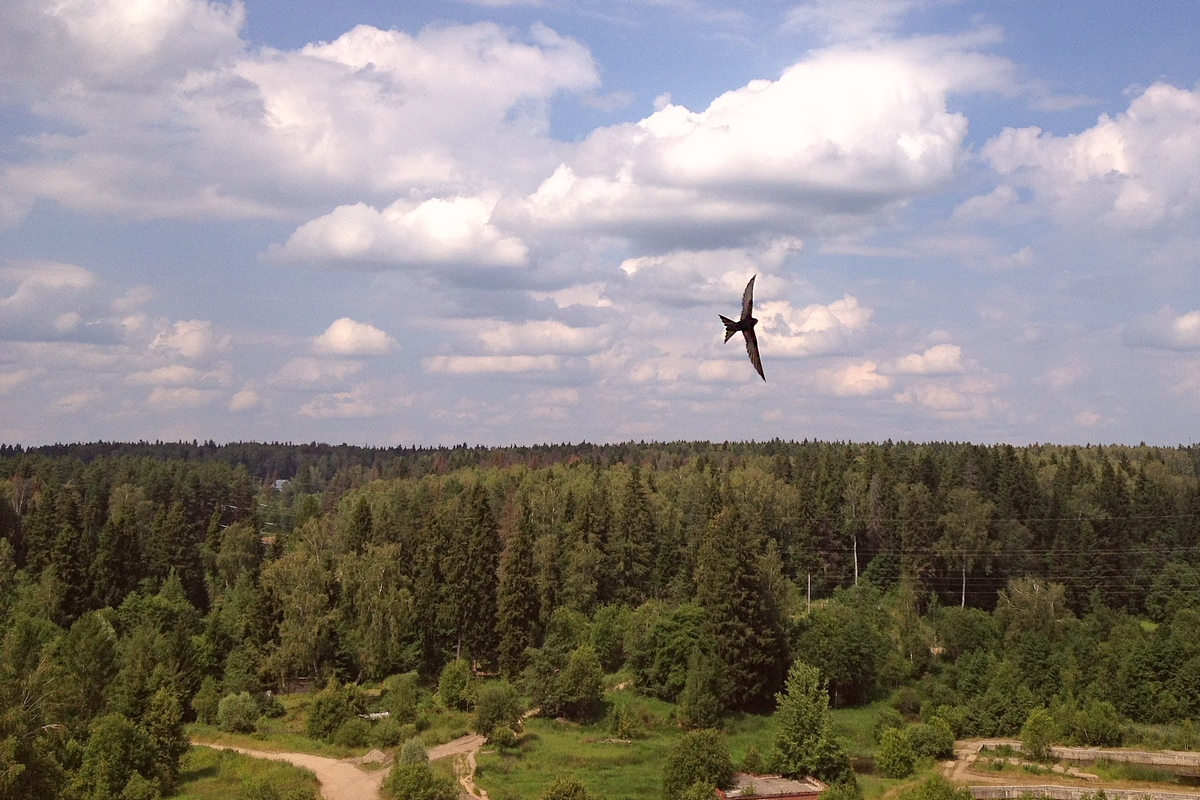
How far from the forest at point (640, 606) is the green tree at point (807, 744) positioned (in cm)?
307

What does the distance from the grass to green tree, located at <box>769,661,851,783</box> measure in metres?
24.5

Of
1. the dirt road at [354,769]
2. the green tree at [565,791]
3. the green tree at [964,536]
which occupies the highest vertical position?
the green tree at [964,536]

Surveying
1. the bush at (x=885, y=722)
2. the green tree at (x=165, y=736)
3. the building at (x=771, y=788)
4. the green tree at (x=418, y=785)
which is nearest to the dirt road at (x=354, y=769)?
the green tree at (x=418, y=785)

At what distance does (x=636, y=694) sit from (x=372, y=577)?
2181 cm

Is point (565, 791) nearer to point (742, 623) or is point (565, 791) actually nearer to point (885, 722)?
point (742, 623)

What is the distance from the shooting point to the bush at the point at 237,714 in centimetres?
6594

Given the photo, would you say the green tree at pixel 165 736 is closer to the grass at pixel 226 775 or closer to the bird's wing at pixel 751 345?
Answer: the grass at pixel 226 775

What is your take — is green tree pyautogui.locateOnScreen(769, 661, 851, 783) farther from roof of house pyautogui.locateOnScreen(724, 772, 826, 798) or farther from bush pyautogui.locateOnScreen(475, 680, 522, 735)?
bush pyautogui.locateOnScreen(475, 680, 522, 735)

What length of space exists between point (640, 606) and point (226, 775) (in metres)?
41.2

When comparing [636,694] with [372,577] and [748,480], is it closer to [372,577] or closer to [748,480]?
[372,577]

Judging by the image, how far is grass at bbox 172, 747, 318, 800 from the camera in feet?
170

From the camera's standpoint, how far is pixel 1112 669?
248 ft

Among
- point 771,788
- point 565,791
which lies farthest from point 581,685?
point 565,791

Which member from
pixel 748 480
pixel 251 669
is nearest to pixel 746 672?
pixel 251 669
